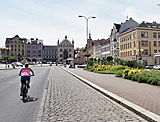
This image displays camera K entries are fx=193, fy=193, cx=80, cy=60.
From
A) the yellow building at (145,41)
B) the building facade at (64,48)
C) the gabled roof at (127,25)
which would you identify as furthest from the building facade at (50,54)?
the yellow building at (145,41)

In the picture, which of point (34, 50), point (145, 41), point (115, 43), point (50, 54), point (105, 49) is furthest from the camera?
point (50, 54)

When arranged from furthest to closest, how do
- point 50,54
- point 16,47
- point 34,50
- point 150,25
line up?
point 50,54
point 34,50
point 16,47
point 150,25

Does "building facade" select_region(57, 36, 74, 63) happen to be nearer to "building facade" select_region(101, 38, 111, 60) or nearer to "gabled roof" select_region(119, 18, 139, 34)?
"building facade" select_region(101, 38, 111, 60)

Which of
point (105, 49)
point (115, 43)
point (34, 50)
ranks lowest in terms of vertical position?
point (105, 49)

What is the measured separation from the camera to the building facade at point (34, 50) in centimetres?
13000

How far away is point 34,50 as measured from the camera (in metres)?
131

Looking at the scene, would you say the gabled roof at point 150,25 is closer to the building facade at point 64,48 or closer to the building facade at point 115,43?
the building facade at point 115,43

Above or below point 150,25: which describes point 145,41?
below

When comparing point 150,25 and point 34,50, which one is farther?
point 34,50

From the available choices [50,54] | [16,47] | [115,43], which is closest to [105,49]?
[115,43]

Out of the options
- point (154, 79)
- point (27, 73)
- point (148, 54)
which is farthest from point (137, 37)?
point (27, 73)

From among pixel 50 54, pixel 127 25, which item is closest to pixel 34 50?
pixel 50 54

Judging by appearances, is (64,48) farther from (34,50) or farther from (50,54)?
(34,50)

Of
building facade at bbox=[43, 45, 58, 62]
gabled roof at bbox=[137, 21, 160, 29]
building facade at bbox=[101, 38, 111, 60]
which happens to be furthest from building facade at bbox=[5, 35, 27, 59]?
gabled roof at bbox=[137, 21, 160, 29]
